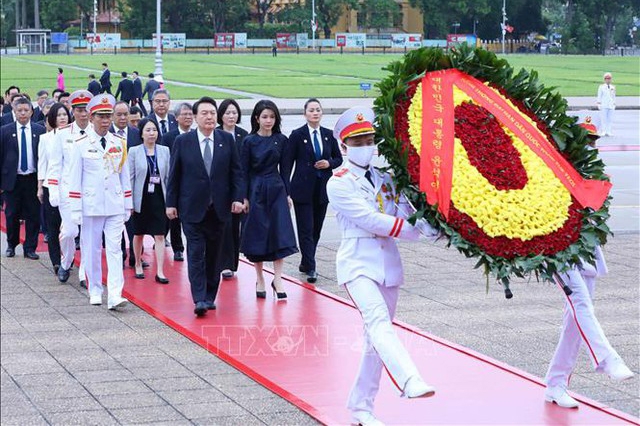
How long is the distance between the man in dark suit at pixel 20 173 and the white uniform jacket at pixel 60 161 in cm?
149

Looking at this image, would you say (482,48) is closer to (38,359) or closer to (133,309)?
(38,359)

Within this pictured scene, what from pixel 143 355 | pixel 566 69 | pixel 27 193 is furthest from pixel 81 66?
pixel 143 355

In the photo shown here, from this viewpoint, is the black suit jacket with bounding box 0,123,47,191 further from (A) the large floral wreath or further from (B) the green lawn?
(B) the green lawn

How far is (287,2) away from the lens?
359 feet

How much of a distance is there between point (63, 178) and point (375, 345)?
589cm

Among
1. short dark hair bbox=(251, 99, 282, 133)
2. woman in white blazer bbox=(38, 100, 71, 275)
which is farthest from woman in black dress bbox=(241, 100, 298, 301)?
woman in white blazer bbox=(38, 100, 71, 275)

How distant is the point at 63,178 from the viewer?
11797 mm

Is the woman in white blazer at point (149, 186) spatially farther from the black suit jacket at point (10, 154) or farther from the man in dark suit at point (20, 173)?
the black suit jacket at point (10, 154)

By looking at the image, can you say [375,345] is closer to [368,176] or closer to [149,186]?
[368,176]

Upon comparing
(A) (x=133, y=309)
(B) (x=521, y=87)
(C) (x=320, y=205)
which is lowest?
(A) (x=133, y=309)

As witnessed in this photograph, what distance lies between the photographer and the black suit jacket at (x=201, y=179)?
10648 mm

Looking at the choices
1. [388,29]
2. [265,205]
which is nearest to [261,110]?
[265,205]

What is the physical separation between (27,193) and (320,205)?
3847 millimetres

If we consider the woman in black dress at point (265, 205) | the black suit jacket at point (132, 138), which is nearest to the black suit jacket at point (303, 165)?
the woman in black dress at point (265, 205)
